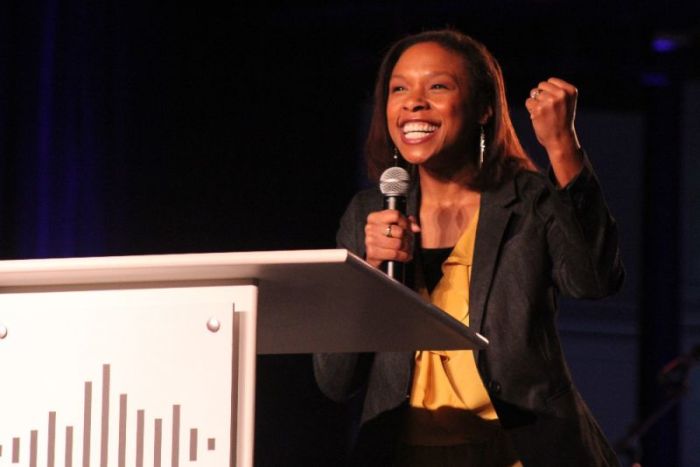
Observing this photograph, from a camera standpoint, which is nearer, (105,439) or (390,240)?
(105,439)

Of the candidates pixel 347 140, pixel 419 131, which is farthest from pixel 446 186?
pixel 347 140

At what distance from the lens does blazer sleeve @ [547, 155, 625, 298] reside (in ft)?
6.40

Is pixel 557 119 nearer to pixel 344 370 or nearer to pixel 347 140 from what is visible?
pixel 344 370

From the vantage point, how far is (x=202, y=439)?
1277 millimetres

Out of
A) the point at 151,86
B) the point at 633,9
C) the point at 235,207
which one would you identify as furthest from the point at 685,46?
the point at 151,86

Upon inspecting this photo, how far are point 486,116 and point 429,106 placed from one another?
19 centimetres

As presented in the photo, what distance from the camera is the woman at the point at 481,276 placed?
77.0 inches

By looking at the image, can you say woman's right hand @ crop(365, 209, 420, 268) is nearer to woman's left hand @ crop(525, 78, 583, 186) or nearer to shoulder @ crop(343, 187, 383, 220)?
woman's left hand @ crop(525, 78, 583, 186)

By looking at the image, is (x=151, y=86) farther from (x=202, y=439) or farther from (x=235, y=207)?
(x=202, y=439)

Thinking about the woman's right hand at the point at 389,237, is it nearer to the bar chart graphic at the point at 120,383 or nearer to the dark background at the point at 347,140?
the bar chart graphic at the point at 120,383

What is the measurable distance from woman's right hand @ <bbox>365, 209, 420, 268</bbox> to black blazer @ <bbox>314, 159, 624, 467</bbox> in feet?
1.11

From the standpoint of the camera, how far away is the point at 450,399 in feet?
6.68

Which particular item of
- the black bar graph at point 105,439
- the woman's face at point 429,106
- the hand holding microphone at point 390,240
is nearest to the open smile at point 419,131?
the woman's face at point 429,106

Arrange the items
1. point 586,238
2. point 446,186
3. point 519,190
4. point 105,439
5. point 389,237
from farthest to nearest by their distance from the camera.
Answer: point 446,186 → point 519,190 → point 586,238 → point 389,237 → point 105,439
